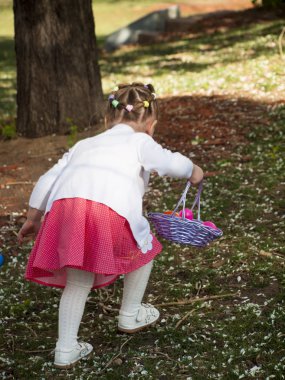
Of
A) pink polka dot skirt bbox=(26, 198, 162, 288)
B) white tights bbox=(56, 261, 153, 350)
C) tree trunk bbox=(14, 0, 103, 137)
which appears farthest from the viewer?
tree trunk bbox=(14, 0, 103, 137)

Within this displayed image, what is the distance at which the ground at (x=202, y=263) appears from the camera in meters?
3.80

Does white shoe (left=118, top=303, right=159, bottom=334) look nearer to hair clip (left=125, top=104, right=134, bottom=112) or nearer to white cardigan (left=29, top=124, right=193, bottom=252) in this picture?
white cardigan (left=29, top=124, right=193, bottom=252)

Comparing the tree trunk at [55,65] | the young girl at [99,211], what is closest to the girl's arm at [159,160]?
the young girl at [99,211]

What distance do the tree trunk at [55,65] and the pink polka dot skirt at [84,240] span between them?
4059 millimetres

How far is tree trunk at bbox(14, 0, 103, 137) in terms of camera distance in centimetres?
765

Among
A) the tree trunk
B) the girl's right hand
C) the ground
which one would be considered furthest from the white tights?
the tree trunk

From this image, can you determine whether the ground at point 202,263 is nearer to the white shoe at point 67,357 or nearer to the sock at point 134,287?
the white shoe at point 67,357

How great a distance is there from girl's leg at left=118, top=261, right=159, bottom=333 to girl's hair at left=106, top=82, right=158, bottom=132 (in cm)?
75

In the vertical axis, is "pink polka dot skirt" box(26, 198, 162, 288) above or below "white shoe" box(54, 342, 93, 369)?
above

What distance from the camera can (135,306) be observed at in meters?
Answer: 4.11

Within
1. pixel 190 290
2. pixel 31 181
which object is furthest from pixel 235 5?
pixel 190 290

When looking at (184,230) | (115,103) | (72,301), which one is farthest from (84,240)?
(115,103)

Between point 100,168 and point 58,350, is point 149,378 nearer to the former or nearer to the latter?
point 58,350

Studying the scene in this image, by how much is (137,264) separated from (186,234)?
1.21 ft
